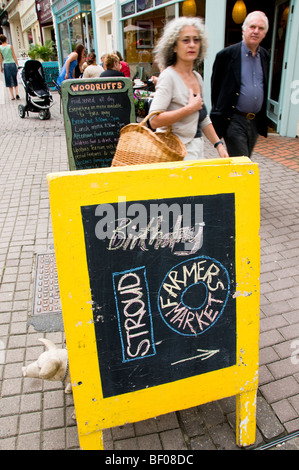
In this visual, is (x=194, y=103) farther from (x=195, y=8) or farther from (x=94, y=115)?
(x=195, y=8)

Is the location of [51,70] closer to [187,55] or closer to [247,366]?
[187,55]

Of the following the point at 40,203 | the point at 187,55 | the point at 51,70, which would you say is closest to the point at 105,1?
the point at 51,70

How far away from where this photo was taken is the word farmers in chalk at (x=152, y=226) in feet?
4.95

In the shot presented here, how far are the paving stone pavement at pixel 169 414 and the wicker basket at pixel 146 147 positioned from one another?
1360 millimetres

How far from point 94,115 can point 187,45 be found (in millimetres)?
1466

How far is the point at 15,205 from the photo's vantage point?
5152 millimetres

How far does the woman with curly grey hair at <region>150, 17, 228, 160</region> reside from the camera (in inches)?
99.9

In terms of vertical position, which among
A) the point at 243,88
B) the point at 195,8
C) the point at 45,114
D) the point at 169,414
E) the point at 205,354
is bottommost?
the point at 169,414

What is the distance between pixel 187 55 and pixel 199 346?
75.1 inches

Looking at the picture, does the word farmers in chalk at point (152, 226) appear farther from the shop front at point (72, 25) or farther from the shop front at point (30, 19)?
the shop front at point (30, 19)

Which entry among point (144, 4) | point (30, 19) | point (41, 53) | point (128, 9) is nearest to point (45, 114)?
point (144, 4)

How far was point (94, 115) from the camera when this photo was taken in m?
3.80

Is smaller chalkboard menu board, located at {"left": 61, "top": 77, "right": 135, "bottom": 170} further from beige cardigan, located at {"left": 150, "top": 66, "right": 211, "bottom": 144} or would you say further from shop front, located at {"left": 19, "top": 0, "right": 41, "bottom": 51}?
shop front, located at {"left": 19, "top": 0, "right": 41, "bottom": 51}

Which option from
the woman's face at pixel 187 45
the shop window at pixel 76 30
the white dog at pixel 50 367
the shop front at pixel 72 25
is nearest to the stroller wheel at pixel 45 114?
the shop front at pixel 72 25
